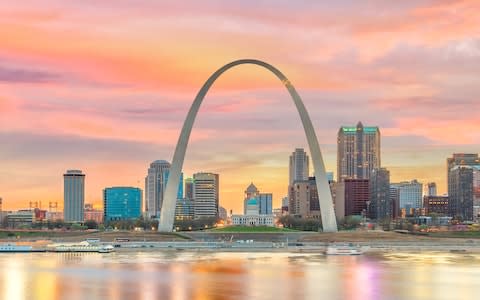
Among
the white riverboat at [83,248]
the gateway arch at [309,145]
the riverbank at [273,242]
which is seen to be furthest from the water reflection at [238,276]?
the gateway arch at [309,145]

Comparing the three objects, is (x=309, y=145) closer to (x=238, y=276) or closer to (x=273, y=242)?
(x=273, y=242)

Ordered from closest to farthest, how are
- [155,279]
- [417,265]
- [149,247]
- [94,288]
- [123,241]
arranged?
[94,288] < [155,279] < [417,265] < [149,247] < [123,241]

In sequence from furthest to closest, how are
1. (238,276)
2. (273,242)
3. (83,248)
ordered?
(273,242), (83,248), (238,276)

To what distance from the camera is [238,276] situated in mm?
52344

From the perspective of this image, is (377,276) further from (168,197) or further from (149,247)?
(168,197)

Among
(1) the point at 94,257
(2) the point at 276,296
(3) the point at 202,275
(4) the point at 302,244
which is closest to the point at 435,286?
(2) the point at 276,296

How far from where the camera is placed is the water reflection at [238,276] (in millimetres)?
43750

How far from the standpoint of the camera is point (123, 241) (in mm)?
94250

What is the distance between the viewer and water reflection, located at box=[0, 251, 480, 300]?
43750 millimetres

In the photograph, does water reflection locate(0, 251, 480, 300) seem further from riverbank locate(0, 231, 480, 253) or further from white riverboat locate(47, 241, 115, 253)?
riverbank locate(0, 231, 480, 253)

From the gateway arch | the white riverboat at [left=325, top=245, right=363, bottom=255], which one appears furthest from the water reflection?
the gateway arch

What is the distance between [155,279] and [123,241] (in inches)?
1767

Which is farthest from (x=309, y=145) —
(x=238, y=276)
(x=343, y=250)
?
(x=238, y=276)

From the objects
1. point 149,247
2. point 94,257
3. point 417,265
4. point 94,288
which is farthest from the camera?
point 149,247
